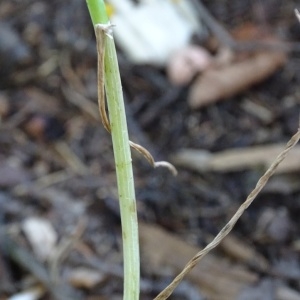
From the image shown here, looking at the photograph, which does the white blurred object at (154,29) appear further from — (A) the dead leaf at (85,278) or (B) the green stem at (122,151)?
(B) the green stem at (122,151)

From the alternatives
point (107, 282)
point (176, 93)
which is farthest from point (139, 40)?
point (107, 282)

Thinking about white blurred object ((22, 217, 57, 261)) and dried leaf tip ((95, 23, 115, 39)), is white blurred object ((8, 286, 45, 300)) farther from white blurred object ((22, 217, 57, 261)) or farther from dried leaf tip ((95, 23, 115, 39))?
dried leaf tip ((95, 23, 115, 39))

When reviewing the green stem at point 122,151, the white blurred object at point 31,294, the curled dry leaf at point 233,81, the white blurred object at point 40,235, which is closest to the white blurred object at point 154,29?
the curled dry leaf at point 233,81

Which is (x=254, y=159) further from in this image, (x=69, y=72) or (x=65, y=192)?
(x=69, y=72)

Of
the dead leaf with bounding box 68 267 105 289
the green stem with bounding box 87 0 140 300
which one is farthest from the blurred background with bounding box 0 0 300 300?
the green stem with bounding box 87 0 140 300

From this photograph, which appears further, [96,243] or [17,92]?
[17,92]

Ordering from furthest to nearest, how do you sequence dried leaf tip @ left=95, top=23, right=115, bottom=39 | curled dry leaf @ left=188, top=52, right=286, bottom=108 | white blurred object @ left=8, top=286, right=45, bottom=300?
curled dry leaf @ left=188, top=52, right=286, bottom=108 → white blurred object @ left=8, top=286, right=45, bottom=300 → dried leaf tip @ left=95, top=23, right=115, bottom=39

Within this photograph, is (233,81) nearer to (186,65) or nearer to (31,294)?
(186,65)
